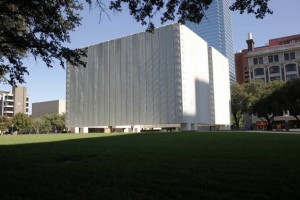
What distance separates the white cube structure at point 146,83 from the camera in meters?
79.6

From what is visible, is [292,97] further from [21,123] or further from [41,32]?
[21,123]

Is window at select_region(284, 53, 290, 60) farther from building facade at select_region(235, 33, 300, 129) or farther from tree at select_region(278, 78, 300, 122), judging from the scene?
tree at select_region(278, 78, 300, 122)

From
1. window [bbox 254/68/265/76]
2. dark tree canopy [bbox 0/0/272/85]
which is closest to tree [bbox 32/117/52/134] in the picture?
window [bbox 254/68/265/76]

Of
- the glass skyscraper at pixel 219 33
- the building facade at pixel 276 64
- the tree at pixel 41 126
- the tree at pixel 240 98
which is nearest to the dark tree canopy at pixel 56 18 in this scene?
the glass skyscraper at pixel 219 33

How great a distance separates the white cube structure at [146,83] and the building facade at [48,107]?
6149 centimetres

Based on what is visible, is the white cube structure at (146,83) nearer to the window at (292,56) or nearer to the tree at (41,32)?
the window at (292,56)

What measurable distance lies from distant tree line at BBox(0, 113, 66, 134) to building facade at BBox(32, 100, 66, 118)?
32818 mm

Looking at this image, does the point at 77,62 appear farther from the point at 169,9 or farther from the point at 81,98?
the point at 81,98

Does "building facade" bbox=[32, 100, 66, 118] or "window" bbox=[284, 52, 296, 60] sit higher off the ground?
"window" bbox=[284, 52, 296, 60]

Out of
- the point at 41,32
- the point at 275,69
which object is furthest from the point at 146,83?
the point at 41,32

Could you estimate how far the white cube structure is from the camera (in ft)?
261

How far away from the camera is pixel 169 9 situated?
979cm

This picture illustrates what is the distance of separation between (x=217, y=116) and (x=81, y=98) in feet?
130

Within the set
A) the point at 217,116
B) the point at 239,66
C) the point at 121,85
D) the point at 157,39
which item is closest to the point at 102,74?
the point at 121,85
